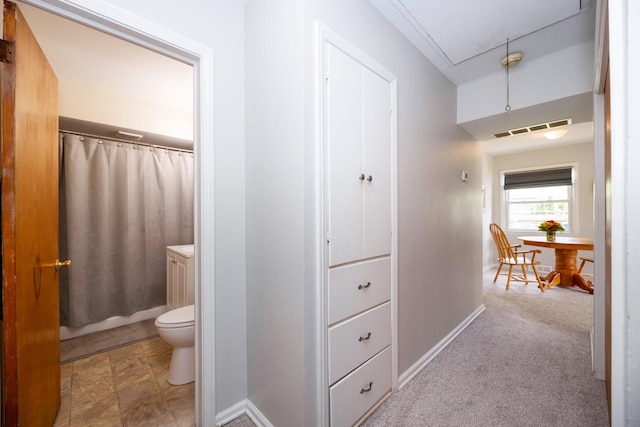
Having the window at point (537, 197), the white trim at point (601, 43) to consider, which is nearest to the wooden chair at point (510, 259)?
the window at point (537, 197)

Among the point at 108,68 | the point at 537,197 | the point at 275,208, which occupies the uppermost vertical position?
the point at 108,68

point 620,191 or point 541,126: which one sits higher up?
point 541,126

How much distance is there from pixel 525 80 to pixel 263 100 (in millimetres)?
2336

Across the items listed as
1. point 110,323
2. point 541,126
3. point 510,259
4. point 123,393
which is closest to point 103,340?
point 110,323

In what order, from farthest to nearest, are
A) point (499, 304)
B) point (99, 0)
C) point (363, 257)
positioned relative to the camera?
point (499, 304), point (363, 257), point (99, 0)

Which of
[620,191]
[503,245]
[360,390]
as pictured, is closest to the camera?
→ [620,191]

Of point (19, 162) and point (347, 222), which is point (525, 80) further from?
point (19, 162)

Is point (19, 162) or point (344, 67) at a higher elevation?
point (344, 67)

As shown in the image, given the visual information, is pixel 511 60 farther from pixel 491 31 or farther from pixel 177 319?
pixel 177 319

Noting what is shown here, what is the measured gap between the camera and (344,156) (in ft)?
4.44

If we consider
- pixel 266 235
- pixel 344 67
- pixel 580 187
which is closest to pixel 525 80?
pixel 344 67

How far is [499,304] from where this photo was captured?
134 inches

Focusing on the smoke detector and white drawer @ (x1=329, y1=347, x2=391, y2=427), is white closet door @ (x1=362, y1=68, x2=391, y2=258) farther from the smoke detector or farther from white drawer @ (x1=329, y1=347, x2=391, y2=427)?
the smoke detector

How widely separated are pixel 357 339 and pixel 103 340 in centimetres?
260
